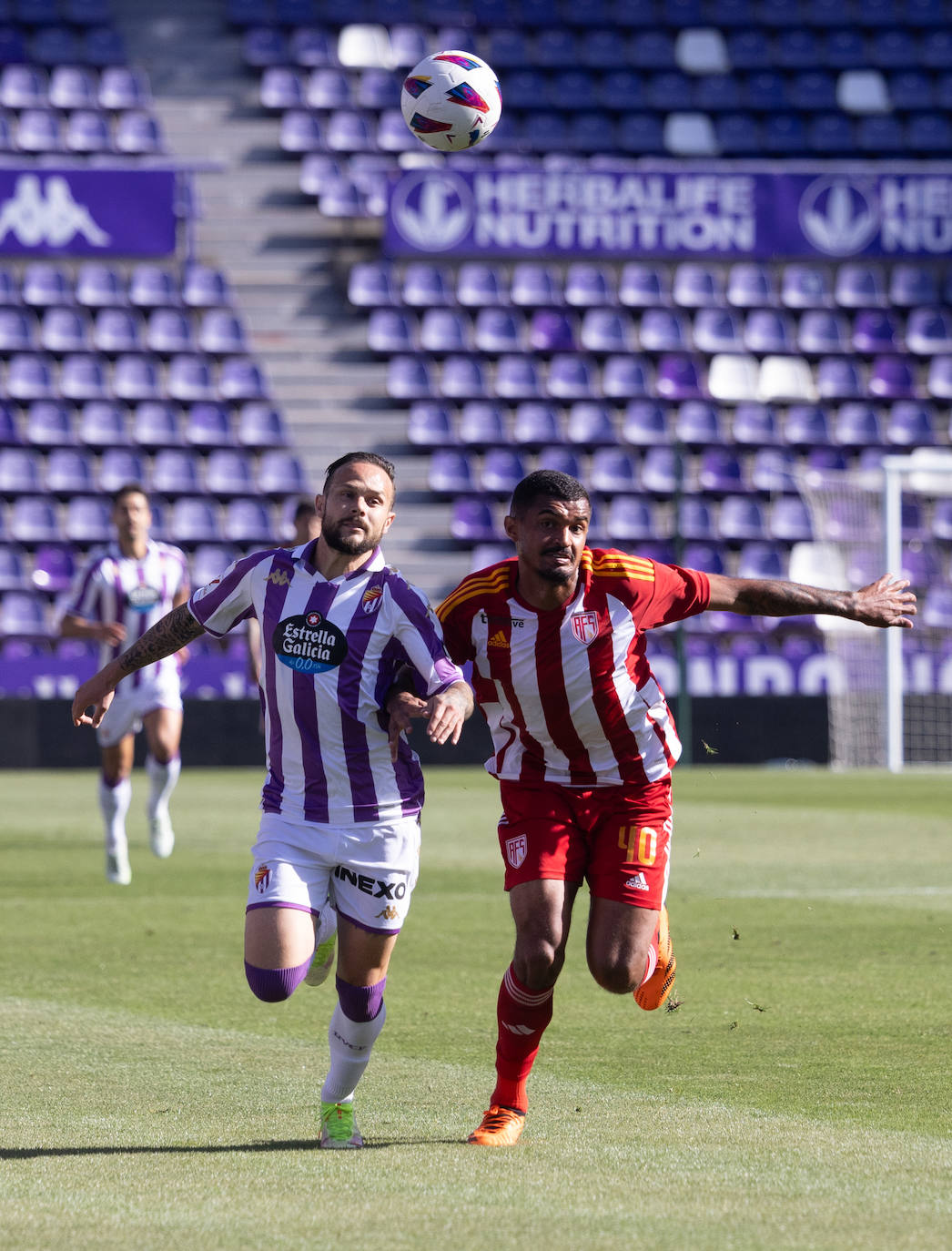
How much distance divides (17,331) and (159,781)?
48.9 feet

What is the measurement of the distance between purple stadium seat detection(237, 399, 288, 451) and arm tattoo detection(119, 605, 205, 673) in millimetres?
20066

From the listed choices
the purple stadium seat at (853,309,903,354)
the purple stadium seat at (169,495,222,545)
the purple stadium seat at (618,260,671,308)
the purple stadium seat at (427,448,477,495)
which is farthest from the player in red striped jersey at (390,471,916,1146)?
the purple stadium seat at (853,309,903,354)

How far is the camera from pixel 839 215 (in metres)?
26.5

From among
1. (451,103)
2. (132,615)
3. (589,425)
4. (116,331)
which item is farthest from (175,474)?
(451,103)

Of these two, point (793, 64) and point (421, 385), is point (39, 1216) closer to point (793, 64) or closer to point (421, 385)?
point (421, 385)

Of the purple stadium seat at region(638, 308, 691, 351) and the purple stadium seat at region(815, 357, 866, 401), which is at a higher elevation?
the purple stadium seat at region(638, 308, 691, 351)

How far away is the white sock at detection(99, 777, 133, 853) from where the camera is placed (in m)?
10.9

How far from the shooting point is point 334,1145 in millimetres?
4504

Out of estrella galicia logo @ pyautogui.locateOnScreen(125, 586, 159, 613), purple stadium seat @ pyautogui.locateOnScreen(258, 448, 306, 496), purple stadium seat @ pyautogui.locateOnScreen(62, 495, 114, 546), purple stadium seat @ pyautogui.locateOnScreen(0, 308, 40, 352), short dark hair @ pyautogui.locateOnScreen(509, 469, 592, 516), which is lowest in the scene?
estrella galicia logo @ pyautogui.locateOnScreen(125, 586, 159, 613)

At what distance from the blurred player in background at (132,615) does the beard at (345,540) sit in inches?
251

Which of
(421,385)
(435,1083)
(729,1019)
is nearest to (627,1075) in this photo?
(435,1083)

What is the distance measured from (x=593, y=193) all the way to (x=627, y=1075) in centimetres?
2196

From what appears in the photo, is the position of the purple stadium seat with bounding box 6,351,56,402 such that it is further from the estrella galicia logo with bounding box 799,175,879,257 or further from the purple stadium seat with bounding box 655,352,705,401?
the estrella galicia logo with bounding box 799,175,879,257

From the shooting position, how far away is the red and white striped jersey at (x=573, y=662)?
16.3 ft
